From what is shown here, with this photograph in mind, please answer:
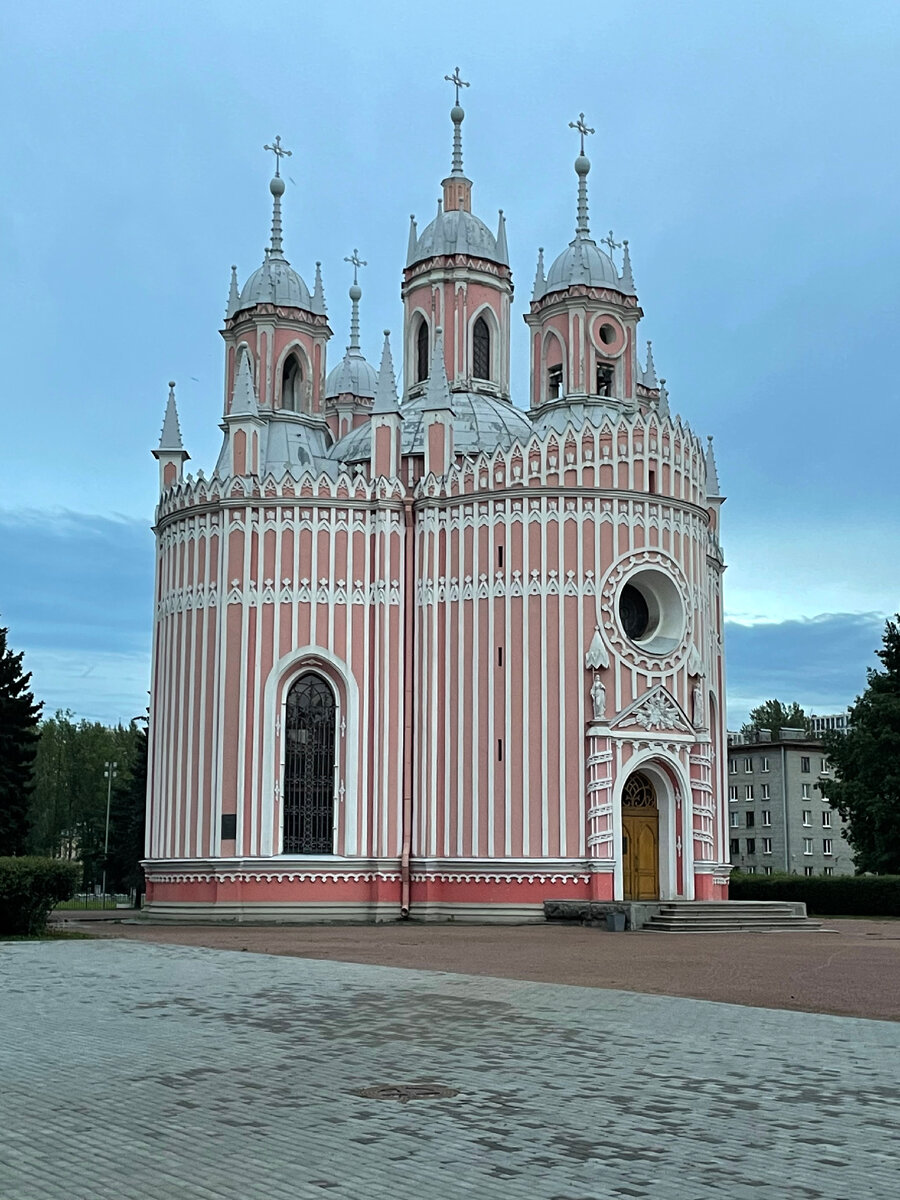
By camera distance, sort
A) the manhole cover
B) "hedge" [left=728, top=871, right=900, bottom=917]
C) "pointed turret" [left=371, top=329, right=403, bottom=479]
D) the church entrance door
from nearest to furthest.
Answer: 1. the manhole cover
2. the church entrance door
3. "pointed turret" [left=371, top=329, right=403, bottom=479]
4. "hedge" [left=728, top=871, right=900, bottom=917]

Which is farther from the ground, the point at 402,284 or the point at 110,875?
the point at 402,284

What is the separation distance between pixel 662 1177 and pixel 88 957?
1655cm

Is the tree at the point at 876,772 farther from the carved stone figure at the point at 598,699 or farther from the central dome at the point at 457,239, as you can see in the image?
the central dome at the point at 457,239

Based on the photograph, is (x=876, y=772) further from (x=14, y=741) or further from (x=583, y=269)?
(x=14, y=741)

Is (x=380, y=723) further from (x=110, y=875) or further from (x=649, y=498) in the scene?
(x=110, y=875)

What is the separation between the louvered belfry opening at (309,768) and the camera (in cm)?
3856

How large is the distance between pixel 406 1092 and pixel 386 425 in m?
31.3

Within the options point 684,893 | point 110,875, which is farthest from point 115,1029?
point 110,875

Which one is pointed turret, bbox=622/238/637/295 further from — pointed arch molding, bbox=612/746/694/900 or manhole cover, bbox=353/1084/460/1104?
manhole cover, bbox=353/1084/460/1104

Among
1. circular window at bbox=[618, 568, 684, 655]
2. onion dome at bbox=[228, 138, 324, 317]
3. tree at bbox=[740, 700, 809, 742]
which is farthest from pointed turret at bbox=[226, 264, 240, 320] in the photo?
tree at bbox=[740, 700, 809, 742]

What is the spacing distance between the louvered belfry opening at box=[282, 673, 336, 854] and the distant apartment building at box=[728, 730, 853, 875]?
53612 mm

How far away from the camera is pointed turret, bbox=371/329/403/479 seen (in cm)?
4044

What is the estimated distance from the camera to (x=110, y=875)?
77562mm

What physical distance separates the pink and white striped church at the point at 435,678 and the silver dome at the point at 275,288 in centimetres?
770
